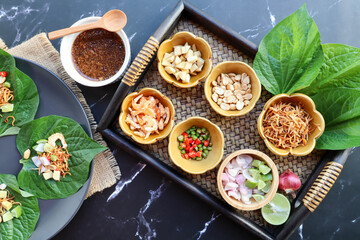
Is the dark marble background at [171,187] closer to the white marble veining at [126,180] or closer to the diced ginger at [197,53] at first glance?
the white marble veining at [126,180]

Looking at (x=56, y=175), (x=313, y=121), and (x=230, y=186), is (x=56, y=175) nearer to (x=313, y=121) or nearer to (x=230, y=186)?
(x=230, y=186)

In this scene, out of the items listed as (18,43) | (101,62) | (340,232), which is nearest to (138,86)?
(101,62)

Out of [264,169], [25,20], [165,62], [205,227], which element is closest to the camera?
[264,169]

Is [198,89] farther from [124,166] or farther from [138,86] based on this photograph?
[124,166]

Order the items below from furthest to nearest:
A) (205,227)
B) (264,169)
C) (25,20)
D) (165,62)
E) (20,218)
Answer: (25,20) < (205,227) < (20,218) < (165,62) < (264,169)

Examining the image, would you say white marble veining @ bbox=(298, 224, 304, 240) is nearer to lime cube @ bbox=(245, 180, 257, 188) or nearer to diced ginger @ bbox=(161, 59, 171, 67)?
lime cube @ bbox=(245, 180, 257, 188)

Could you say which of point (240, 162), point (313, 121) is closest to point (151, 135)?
point (240, 162)

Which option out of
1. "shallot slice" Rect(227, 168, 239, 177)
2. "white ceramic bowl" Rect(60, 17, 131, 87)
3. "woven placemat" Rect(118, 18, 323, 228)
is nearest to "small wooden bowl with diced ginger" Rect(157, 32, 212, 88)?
"woven placemat" Rect(118, 18, 323, 228)
